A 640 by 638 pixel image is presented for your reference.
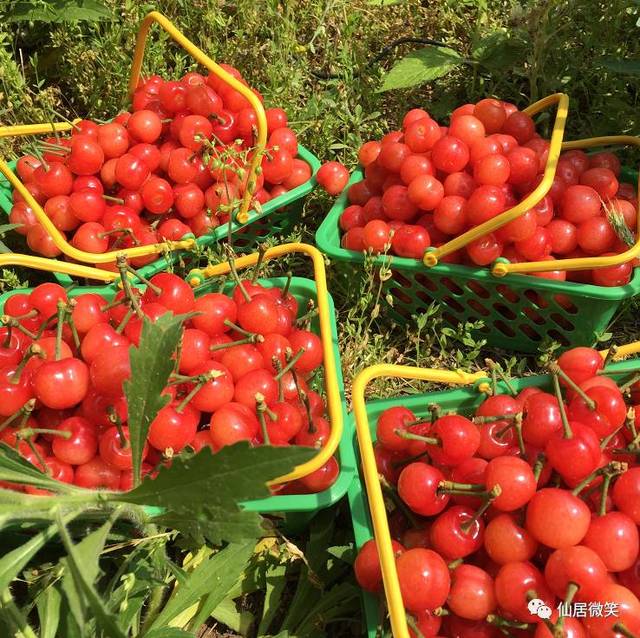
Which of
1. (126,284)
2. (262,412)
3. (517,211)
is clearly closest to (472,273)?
(517,211)

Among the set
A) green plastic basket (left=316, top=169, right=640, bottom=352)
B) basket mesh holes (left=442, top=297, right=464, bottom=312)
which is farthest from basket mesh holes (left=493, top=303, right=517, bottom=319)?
basket mesh holes (left=442, top=297, right=464, bottom=312)

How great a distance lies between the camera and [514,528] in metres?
1.35

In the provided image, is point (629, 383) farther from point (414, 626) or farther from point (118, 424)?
point (118, 424)

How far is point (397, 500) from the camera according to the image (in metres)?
1.52

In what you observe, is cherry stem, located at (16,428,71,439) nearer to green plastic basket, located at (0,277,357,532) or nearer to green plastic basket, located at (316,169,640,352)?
green plastic basket, located at (0,277,357,532)

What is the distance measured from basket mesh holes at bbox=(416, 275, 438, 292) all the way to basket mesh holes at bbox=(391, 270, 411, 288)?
4cm

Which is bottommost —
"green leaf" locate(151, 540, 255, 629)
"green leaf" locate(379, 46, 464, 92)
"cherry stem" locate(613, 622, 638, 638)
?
"green leaf" locate(151, 540, 255, 629)

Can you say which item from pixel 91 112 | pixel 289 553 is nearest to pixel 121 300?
pixel 289 553

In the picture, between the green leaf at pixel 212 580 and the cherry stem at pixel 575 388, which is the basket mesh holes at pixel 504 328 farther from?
the green leaf at pixel 212 580

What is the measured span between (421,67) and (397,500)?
1.77 meters

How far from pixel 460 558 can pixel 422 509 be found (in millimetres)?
117

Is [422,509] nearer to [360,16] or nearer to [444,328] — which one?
[444,328]

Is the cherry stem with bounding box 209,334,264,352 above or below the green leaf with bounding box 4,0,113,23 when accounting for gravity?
below

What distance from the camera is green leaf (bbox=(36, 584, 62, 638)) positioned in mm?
1437
